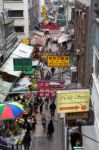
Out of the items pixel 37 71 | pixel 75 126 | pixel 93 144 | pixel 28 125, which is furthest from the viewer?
pixel 37 71

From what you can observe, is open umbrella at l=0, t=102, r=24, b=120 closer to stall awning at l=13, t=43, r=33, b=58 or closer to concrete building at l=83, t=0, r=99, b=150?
concrete building at l=83, t=0, r=99, b=150

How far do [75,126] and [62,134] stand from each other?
3.12 m

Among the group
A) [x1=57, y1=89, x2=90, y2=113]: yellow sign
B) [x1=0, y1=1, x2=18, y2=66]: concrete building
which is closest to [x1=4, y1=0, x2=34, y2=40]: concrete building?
[x1=0, y1=1, x2=18, y2=66]: concrete building

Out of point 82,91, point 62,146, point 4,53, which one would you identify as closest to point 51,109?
point 62,146

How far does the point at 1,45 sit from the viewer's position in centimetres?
3447

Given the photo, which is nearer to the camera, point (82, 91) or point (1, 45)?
point (82, 91)

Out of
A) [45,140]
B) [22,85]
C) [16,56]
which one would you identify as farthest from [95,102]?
[16,56]

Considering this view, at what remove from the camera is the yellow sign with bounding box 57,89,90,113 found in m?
14.5

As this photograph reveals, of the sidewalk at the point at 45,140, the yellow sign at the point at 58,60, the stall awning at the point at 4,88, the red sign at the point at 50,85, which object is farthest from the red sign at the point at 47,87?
the yellow sign at the point at 58,60

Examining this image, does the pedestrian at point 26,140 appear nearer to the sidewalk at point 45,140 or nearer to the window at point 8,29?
the sidewalk at point 45,140

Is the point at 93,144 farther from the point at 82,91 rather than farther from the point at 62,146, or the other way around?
the point at 62,146

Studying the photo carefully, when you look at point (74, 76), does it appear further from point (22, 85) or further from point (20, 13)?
point (20, 13)

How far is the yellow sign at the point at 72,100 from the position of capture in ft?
47.6

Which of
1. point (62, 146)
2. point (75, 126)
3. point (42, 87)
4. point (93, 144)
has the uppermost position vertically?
point (42, 87)
